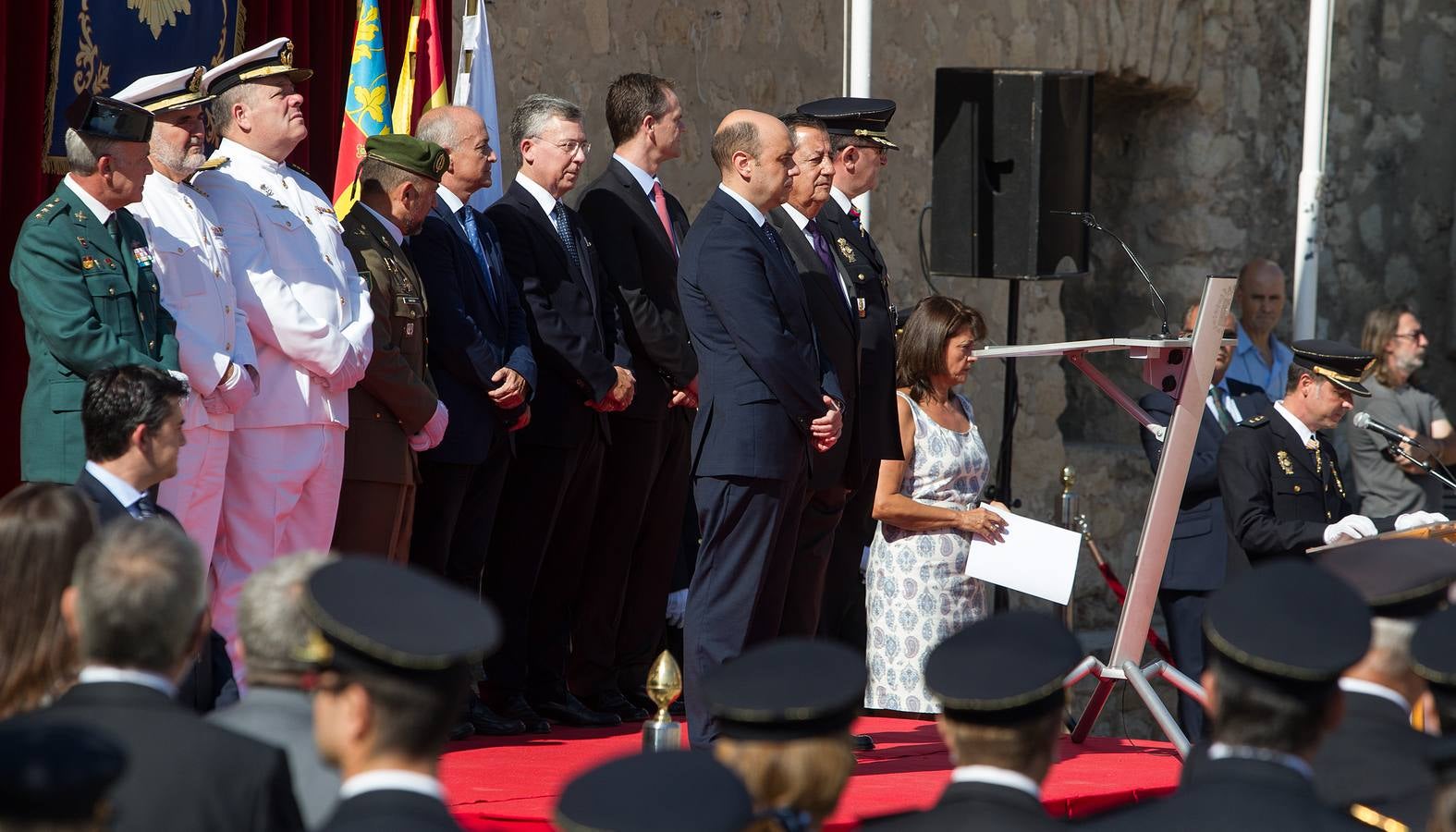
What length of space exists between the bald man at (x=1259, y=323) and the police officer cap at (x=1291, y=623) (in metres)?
5.72

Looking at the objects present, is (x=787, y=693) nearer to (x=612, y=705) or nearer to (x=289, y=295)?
(x=289, y=295)

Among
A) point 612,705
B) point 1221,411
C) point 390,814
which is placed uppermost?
point 390,814

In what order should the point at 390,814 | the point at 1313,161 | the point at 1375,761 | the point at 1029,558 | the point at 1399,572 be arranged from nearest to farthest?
the point at 390,814, the point at 1375,761, the point at 1399,572, the point at 1029,558, the point at 1313,161

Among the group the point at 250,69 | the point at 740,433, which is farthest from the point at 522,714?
the point at 250,69

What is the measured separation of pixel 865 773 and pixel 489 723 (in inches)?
39.6

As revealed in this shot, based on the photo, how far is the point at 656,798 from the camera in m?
1.76

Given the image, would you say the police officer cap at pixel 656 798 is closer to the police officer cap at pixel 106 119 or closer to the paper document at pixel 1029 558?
the police officer cap at pixel 106 119

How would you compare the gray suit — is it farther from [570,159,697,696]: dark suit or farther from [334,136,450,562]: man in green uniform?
[570,159,697,696]: dark suit

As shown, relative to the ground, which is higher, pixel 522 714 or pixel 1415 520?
pixel 1415 520

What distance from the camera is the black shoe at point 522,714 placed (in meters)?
5.02

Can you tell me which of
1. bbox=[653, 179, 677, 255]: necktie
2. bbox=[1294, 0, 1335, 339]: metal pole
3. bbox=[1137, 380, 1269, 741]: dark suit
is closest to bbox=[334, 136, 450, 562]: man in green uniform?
bbox=[653, 179, 677, 255]: necktie

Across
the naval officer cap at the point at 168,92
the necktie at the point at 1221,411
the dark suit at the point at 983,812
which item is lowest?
the necktie at the point at 1221,411

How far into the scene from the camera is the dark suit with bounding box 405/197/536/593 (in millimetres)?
4914

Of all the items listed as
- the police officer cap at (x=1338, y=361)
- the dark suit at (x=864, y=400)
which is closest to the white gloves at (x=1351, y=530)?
the police officer cap at (x=1338, y=361)
